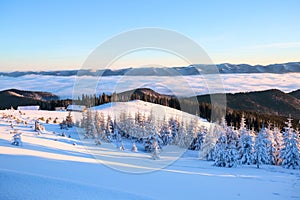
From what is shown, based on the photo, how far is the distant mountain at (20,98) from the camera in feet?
432

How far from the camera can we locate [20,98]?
14975cm

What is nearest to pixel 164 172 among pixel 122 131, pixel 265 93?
pixel 122 131

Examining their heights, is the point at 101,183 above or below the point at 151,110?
below

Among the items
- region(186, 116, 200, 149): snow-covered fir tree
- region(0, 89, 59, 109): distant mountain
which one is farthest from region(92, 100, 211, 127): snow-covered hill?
region(0, 89, 59, 109): distant mountain

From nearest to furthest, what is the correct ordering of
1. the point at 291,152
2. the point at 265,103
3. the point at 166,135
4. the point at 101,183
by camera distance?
the point at 101,183, the point at 291,152, the point at 166,135, the point at 265,103

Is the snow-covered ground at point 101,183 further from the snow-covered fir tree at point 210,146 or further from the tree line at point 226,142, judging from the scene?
the snow-covered fir tree at point 210,146

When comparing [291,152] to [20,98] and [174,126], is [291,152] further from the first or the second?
[20,98]

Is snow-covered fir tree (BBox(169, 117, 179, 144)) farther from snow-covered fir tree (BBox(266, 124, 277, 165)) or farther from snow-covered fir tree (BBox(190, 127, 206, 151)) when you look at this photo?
snow-covered fir tree (BBox(266, 124, 277, 165))

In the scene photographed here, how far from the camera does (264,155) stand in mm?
37250

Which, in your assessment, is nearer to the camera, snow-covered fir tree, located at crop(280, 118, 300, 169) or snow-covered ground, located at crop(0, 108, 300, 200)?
snow-covered ground, located at crop(0, 108, 300, 200)

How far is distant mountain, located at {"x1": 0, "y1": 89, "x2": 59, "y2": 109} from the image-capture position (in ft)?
432

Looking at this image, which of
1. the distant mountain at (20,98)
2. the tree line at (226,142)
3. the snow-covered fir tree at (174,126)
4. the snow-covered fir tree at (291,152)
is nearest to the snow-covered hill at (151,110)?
the snow-covered fir tree at (174,126)

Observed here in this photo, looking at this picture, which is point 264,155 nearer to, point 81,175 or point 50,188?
point 81,175

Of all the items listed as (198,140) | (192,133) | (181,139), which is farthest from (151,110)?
(198,140)
